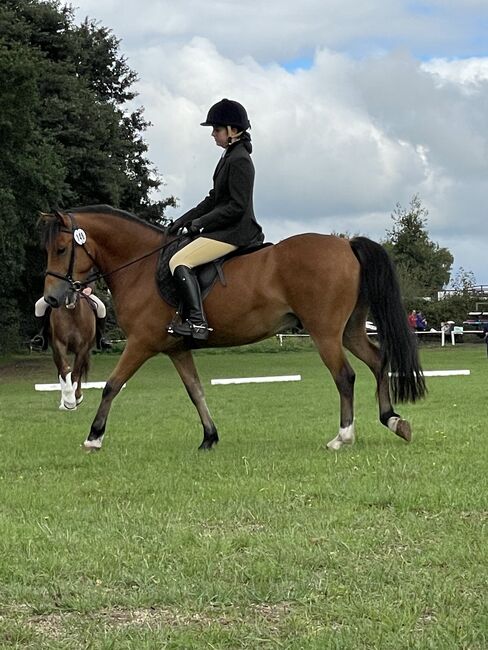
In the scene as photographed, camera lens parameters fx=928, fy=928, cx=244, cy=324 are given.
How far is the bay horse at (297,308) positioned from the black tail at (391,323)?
1 cm

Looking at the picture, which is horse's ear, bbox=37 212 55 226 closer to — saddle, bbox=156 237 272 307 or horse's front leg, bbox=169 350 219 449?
saddle, bbox=156 237 272 307

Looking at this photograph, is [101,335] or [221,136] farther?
[101,335]

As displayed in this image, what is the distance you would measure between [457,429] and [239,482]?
4.88m

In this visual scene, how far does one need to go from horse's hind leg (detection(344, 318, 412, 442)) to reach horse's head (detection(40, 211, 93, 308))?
3277mm

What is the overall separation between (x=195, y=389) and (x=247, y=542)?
5458 mm

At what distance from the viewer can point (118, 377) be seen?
10.4 metres

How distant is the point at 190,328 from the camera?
10.1 meters

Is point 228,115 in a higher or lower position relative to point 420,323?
higher

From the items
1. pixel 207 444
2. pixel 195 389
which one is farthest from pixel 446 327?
pixel 207 444

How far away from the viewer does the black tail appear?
10.3m

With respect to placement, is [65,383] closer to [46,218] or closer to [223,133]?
[46,218]

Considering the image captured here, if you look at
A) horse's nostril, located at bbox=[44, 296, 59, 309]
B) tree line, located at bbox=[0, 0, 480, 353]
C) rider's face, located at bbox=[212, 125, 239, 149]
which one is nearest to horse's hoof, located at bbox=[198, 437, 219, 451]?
horse's nostril, located at bbox=[44, 296, 59, 309]

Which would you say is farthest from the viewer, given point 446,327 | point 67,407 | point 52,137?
point 446,327

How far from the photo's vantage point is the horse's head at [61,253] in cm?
1084
